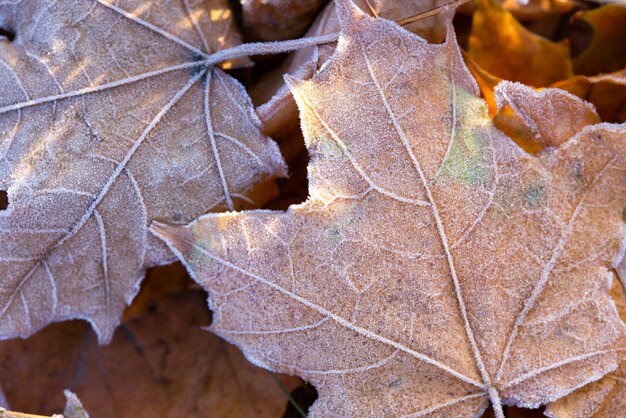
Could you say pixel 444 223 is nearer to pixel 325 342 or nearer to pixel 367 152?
pixel 367 152

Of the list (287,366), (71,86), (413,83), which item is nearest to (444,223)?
(413,83)

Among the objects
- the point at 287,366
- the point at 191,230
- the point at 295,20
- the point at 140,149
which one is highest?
the point at 295,20

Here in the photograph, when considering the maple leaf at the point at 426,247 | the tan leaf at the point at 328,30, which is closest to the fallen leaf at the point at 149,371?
the maple leaf at the point at 426,247

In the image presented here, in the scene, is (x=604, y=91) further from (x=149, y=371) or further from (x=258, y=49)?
(x=149, y=371)

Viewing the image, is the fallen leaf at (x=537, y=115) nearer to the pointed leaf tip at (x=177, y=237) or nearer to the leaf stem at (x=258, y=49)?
the leaf stem at (x=258, y=49)

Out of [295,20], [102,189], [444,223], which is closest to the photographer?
[444,223]
